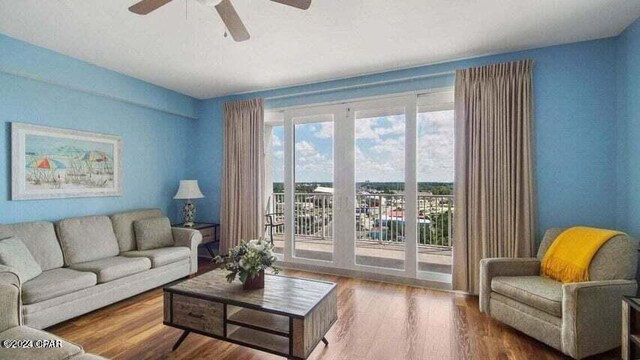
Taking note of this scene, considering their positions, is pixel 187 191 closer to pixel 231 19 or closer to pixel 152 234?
pixel 152 234

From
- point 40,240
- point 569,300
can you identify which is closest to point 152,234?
point 40,240

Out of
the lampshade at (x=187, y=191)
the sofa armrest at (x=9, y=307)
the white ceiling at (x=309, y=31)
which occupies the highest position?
the white ceiling at (x=309, y=31)

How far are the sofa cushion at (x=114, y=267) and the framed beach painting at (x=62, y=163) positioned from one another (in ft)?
3.03

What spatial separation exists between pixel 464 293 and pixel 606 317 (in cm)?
133

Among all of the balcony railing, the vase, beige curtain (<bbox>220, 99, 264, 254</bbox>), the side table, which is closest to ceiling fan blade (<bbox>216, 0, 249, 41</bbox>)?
the vase

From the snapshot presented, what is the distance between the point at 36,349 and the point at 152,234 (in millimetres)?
2527

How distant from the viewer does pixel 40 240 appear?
289cm

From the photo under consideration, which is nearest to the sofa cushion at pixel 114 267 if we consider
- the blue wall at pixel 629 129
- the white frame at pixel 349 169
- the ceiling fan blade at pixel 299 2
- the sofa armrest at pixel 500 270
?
the white frame at pixel 349 169

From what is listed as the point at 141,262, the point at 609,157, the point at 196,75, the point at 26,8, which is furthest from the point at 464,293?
the point at 26,8

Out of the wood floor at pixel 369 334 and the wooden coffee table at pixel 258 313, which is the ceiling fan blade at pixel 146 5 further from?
the wood floor at pixel 369 334

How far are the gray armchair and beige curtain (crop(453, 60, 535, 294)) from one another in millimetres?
489

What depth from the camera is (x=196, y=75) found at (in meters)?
3.80

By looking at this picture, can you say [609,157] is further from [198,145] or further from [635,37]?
[198,145]

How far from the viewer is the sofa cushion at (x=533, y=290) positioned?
216 centimetres
